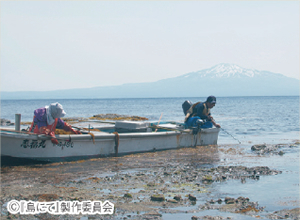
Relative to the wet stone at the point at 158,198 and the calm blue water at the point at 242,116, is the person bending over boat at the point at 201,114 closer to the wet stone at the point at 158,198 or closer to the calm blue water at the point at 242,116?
the calm blue water at the point at 242,116

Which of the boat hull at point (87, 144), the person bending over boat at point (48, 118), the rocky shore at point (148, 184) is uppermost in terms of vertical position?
the person bending over boat at point (48, 118)

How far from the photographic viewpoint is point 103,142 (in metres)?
13.6

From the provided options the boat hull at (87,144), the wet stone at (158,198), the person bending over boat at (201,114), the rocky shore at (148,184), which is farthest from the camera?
the person bending over boat at (201,114)

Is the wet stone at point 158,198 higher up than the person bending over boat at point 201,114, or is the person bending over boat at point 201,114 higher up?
the person bending over boat at point 201,114

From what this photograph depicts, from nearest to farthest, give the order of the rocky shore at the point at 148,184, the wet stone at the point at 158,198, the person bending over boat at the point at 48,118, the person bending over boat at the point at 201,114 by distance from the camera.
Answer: the rocky shore at the point at 148,184 < the wet stone at the point at 158,198 < the person bending over boat at the point at 48,118 < the person bending over boat at the point at 201,114

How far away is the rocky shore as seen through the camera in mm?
7258

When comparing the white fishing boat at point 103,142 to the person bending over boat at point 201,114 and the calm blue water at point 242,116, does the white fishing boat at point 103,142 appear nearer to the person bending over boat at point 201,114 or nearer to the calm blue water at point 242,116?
the person bending over boat at point 201,114

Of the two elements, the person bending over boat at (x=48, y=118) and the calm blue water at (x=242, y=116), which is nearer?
the person bending over boat at (x=48, y=118)

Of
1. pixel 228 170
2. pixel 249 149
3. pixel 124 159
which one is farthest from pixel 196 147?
pixel 228 170

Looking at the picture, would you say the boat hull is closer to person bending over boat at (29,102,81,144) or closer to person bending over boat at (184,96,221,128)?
person bending over boat at (29,102,81,144)

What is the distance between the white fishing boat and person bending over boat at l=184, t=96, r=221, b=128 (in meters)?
0.35

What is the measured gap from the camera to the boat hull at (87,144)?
11.6 m

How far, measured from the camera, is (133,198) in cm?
805

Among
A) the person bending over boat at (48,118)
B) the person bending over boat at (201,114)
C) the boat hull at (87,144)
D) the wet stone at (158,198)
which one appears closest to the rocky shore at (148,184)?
the wet stone at (158,198)
